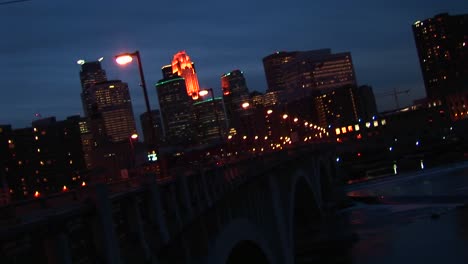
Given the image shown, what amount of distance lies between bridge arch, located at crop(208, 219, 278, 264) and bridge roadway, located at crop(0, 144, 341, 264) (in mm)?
38

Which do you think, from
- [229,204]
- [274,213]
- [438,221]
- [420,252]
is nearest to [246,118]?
[438,221]

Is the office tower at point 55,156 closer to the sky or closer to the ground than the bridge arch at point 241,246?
closer to the sky

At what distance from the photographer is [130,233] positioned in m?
11.4

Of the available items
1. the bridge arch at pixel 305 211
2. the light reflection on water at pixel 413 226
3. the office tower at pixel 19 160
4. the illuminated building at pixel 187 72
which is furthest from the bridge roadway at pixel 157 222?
the office tower at pixel 19 160

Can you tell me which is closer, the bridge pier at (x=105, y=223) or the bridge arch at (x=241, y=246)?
the bridge pier at (x=105, y=223)

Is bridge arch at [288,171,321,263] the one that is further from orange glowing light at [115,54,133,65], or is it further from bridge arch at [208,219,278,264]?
orange glowing light at [115,54,133,65]

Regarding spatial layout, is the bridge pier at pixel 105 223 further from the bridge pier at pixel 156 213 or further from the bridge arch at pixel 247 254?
the bridge arch at pixel 247 254

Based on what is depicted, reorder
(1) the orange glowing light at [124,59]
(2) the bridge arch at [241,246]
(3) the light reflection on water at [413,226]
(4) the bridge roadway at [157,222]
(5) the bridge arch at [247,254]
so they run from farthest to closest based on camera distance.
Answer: (3) the light reflection on water at [413,226]
(5) the bridge arch at [247,254]
(1) the orange glowing light at [124,59]
(2) the bridge arch at [241,246]
(4) the bridge roadway at [157,222]

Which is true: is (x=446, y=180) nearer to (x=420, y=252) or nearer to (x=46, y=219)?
(x=420, y=252)

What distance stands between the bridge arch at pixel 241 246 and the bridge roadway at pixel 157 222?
4 cm

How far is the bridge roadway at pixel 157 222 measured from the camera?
26.9 feet

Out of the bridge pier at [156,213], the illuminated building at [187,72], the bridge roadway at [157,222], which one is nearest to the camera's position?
the bridge roadway at [157,222]

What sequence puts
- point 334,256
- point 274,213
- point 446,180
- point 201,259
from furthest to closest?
point 446,180 → point 334,256 → point 274,213 → point 201,259

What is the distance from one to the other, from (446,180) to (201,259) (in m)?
83.3
